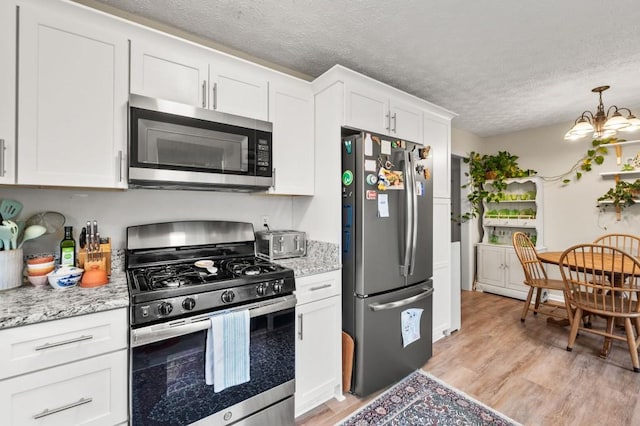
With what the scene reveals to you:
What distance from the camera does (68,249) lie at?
1.51 meters

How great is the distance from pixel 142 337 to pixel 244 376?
0.54 meters

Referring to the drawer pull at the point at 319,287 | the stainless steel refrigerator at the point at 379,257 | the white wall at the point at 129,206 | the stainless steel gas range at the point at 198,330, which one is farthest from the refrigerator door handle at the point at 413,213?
the white wall at the point at 129,206

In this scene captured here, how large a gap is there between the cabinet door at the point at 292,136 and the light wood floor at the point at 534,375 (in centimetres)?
154

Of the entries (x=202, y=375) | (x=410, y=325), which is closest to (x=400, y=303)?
(x=410, y=325)

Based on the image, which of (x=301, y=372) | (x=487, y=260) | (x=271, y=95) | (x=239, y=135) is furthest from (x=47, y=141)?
(x=487, y=260)

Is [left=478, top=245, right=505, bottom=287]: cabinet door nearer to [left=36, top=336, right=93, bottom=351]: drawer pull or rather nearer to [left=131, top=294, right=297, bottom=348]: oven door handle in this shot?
[left=131, top=294, right=297, bottom=348]: oven door handle

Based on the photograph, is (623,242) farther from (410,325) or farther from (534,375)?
(410,325)

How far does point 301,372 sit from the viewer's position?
179 centimetres

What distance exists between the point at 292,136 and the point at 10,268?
165 cm

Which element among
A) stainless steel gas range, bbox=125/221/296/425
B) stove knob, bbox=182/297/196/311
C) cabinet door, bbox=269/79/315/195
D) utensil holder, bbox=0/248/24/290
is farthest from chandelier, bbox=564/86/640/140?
utensil holder, bbox=0/248/24/290

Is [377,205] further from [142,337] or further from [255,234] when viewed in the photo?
[142,337]

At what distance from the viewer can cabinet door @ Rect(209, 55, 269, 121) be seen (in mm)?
1761

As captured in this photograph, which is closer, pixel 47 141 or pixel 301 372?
pixel 47 141

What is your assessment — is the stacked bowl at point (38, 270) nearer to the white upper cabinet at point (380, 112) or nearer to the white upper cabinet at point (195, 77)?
the white upper cabinet at point (195, 77)
